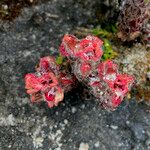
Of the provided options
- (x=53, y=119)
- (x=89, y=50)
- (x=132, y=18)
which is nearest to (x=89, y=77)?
(x=89, y=50)

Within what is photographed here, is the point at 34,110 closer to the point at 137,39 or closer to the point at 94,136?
the point at 94,136

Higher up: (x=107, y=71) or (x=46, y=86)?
(x=107, y=71)

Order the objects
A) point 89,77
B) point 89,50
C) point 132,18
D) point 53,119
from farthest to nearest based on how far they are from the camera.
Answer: point 132,18, point 53,119, point 89,77, point 89,50

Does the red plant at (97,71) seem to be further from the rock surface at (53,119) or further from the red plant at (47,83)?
the rock surface at (53,119)

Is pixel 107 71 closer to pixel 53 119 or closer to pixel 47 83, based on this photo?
pixel 47 83

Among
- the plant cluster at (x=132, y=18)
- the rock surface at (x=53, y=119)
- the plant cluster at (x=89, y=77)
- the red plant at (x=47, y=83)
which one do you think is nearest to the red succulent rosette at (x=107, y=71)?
the plant cluster at (x=89, y=77)

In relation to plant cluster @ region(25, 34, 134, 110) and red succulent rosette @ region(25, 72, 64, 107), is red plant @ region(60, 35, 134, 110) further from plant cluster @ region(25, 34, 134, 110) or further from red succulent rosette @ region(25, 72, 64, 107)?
red succulent rosette @ region(25, 72, 64, 107)
